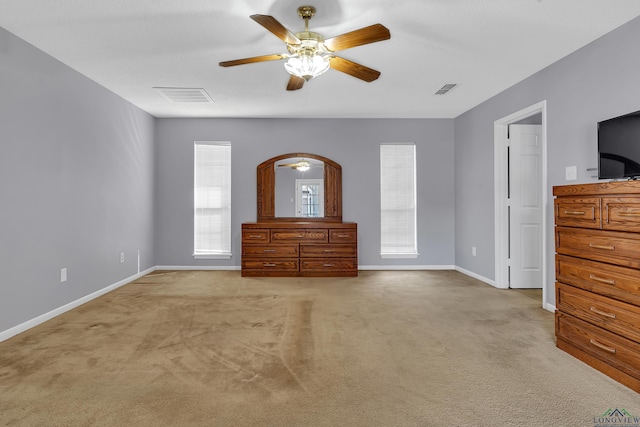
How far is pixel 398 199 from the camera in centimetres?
590

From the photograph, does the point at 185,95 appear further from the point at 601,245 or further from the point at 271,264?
the point at 601,245

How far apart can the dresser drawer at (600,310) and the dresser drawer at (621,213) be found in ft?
1.51

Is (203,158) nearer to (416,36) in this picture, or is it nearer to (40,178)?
(40,178)

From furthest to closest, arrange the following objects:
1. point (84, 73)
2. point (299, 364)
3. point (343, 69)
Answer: point (84, 73), point (343, 69), point (299, 364)

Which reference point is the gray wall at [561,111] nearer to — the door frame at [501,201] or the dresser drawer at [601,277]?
the door frame at [501,201]

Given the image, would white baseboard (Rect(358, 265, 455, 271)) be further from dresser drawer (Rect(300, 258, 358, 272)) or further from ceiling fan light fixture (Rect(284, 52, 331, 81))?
ceiling fan light fixture (Rect(284, 52, 331, 81))

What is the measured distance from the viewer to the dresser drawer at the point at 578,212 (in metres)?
2.29

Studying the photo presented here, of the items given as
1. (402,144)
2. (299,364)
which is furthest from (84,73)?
(402,144)

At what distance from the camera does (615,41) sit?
112 inches

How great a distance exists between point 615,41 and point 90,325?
511 centimetres

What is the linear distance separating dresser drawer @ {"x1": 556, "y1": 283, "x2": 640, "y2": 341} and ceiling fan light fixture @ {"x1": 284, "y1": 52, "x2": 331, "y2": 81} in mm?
2402

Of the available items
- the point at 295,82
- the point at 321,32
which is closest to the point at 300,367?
the point at 295,82

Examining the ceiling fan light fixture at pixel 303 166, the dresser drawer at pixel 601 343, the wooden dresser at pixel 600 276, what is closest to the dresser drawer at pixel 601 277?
the wooden dresser at pixel 600 276

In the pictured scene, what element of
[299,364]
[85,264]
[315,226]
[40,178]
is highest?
[40,178]
